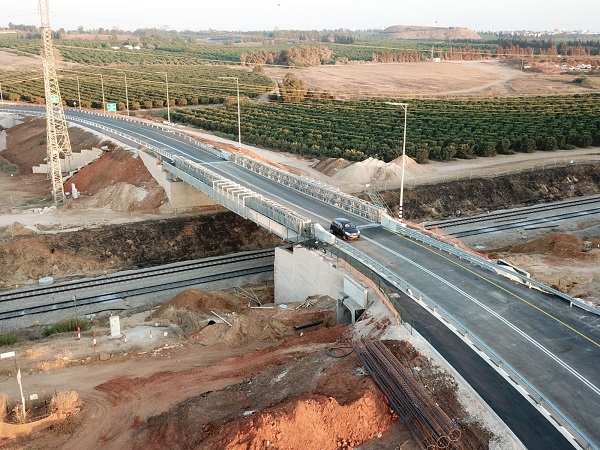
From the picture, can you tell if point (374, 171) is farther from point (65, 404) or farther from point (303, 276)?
point (65, 404)

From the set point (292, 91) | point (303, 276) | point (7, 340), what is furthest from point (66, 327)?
point (292, 91)

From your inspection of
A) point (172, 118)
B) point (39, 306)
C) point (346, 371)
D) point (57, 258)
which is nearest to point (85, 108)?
point (172, 118)

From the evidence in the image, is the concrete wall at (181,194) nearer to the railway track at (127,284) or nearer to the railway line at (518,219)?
the railway track at (127,284)

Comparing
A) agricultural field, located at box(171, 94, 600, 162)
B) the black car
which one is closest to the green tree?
agricultural field, located at box(171, 94, 600, 162)

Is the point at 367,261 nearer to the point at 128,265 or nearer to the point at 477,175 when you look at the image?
the point at 128,265

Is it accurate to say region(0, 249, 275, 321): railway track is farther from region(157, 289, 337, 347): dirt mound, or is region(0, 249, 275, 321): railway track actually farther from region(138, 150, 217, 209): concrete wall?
region(138, 150, 217, 209): concrete wall
